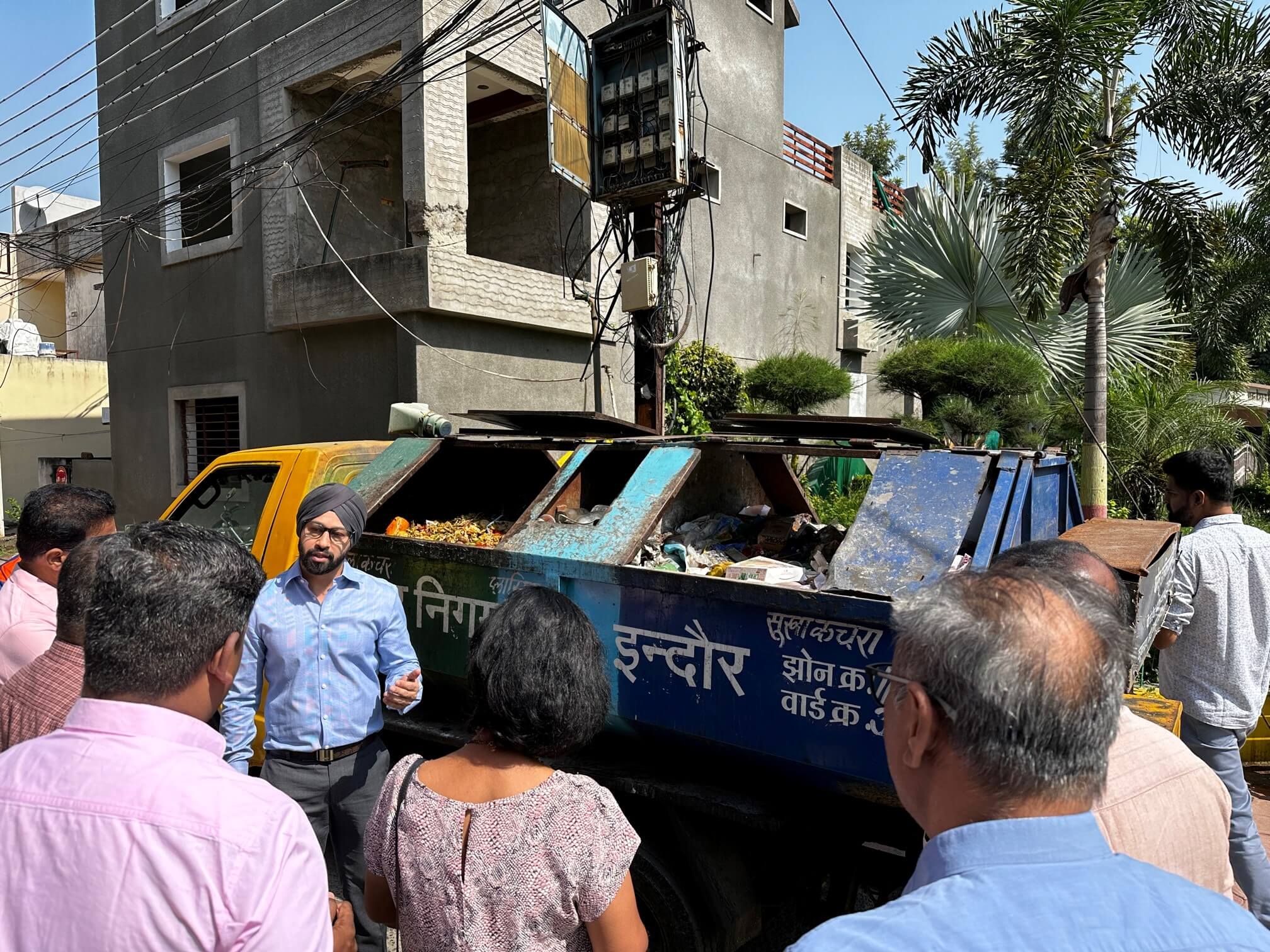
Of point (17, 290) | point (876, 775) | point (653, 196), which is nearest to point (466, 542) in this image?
point (876, 775)

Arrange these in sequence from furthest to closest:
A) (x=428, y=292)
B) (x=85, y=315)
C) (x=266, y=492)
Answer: (x=85, y=315) < (x=428, y=292) < (x=266, y=492)

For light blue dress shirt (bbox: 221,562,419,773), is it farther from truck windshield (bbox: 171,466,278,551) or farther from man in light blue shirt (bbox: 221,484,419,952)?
truck windshield (bbox: 171,466,278,551)

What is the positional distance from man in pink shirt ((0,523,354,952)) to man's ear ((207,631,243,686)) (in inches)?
1.2

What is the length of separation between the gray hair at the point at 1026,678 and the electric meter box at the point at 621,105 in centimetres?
570

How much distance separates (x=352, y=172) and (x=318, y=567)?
9352 millimetres

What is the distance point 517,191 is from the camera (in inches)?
440

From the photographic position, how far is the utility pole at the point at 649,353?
263 inches

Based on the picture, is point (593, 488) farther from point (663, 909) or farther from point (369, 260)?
point (369, 260)

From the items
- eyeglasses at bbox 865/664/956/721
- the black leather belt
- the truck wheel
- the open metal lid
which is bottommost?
the truck wheel

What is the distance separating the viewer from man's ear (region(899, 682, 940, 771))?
1.02 metres

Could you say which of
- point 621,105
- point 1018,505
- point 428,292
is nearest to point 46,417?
point 428,292

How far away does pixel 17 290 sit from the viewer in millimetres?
20531

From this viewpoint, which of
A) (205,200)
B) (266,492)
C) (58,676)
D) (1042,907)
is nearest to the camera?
(1042,907)

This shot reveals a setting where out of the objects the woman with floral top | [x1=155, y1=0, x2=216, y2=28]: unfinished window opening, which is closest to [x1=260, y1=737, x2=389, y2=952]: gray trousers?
the woman with floral top
